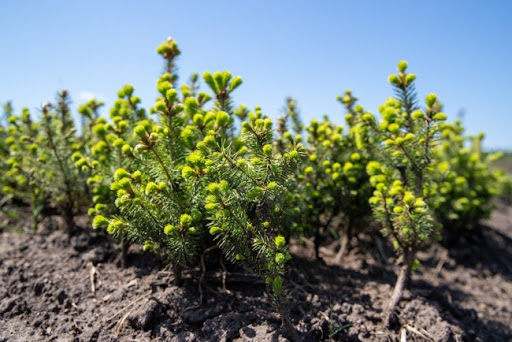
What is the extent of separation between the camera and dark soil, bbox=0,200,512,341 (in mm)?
2197

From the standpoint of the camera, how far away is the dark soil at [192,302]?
2.20m

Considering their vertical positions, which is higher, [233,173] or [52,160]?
[52,160]

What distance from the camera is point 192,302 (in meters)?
2.36

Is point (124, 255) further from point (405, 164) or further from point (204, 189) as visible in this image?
point (405, 164)

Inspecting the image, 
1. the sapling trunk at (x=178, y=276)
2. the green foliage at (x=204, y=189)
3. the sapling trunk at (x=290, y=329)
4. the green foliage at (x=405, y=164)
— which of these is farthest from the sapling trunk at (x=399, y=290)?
the sapling trunk at (x=178, y=276)

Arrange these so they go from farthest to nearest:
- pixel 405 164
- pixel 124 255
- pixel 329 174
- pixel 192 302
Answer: pixel 329 174, pixel 124 255, pixel 405 164, pixel 192 302

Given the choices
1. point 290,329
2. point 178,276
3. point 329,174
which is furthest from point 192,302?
point 329,174

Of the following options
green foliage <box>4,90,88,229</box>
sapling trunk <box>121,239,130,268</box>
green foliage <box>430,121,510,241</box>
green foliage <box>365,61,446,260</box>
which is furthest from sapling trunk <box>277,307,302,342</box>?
green foliage <box>430,121,510,241</box>

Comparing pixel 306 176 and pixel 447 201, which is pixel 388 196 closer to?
pixel 306 176

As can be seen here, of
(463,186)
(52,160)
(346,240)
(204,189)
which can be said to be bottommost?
(346,240)

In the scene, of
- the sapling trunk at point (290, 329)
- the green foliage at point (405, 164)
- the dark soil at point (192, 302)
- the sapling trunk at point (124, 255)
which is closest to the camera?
the sapling trunk at point (290, 329)

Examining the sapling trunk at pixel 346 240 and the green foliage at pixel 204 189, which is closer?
the green foliage at pixel 204 189

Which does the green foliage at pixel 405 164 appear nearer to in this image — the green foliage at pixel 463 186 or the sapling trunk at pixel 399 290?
the sapling trunk at pixel 399 290

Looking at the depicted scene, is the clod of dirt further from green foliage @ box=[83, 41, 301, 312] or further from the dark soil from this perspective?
green foliage @ box=[83, 41, 301, 312]
